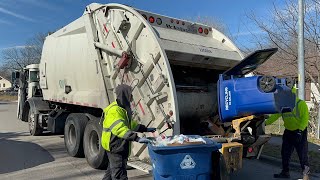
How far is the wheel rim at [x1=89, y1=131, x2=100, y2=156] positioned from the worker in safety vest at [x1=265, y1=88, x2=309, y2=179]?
127 inches

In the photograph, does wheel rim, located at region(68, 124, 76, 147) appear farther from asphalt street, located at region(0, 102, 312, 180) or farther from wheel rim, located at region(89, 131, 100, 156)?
wheel rim, located at region(89, 131, 100, 156)

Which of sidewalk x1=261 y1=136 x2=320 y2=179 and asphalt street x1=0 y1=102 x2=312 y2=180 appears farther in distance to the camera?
sidewalk x1=261 y1=136 x2=320 y2=179

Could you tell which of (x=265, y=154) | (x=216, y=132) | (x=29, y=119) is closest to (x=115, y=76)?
(x=216, y=132)

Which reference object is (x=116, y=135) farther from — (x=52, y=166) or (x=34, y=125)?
(x=34, y=125)

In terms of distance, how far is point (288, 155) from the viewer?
681 centimetres

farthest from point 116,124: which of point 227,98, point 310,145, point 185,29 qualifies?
point 310,145

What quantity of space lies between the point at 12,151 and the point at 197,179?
660 cm

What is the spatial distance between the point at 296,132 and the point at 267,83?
6.21ft

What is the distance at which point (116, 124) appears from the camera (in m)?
4.64

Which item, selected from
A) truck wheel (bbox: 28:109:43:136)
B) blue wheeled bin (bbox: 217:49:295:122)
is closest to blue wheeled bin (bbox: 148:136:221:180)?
blue wheeled bin (bbox: 217:49:295:122)

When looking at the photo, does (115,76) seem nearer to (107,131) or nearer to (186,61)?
(186,61)

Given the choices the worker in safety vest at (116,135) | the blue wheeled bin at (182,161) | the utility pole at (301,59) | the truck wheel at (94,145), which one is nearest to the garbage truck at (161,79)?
the truck wheel at (94,145)

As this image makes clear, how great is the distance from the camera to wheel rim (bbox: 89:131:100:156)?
24.2 feet

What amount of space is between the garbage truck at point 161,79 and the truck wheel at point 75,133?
21 millimetres
